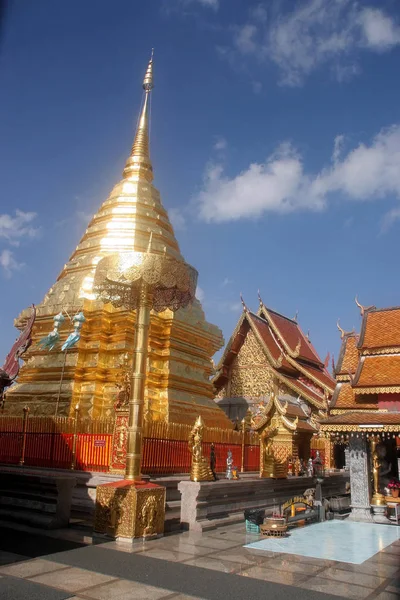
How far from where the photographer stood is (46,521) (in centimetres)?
834

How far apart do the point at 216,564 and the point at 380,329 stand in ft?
28.4

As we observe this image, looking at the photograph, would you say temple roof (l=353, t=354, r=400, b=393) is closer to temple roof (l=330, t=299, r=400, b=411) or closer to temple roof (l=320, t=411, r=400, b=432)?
temple roof (l=330, t=299, r=400, b=411)

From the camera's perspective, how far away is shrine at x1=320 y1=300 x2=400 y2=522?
11.3m

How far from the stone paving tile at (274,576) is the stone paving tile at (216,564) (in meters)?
0.16

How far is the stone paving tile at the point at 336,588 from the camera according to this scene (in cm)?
528

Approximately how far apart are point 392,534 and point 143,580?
581cm

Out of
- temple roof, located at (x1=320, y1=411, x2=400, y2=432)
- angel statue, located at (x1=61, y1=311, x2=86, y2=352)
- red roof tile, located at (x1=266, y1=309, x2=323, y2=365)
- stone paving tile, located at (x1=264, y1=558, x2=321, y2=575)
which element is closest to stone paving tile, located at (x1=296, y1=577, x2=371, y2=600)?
stone paving tile, located at (x1=264, y1=558, x2=321, y2=575)

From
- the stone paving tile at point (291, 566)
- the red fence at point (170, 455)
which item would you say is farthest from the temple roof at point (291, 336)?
the stone paving tile at point (291, 566)

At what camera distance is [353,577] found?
600 centimetres

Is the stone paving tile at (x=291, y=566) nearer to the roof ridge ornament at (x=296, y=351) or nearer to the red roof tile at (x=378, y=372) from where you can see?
the red roof tile at (x=378, y=372)

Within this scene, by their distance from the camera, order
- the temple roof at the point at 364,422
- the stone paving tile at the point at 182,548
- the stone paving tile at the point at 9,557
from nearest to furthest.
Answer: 1. the stone paving tile at the point at 9,557
2. the stone paving tile at the point at 182,548
3. the temple roof at the point at 364,422

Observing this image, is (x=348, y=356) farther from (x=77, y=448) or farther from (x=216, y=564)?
(x=216, y=564)

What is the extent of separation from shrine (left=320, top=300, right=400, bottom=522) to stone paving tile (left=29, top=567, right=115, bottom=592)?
23.2ft

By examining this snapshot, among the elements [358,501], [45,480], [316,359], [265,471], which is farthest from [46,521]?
[316,359]
